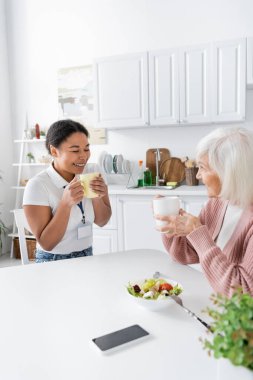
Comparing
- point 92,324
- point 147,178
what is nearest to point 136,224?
point 147,178

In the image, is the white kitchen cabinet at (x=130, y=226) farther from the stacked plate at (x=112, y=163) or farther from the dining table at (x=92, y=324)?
the dining table at (x=92, y=324)

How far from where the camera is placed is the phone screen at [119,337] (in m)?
0.87

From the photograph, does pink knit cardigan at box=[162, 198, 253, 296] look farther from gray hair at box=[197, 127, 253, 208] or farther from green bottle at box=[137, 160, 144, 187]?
green bottle at box=[137, 160, 144, 187]

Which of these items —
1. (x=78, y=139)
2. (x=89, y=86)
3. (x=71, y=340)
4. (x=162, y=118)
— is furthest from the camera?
(x=89, y=86)

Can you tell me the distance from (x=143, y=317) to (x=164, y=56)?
2791mm

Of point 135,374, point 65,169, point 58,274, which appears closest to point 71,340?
point 135,374

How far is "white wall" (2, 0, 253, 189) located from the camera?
353 cm

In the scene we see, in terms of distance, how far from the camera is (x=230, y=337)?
523 mm

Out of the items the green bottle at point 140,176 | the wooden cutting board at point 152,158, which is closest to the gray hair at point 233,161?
the green bottle at point 140,176

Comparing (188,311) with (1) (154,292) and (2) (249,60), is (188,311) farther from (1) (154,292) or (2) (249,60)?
(2) (249,60)

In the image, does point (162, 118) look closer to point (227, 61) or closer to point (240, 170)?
point (227, 61)

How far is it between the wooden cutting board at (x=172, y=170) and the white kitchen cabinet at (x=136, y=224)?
0.58 m

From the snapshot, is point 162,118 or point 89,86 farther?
point 89,86

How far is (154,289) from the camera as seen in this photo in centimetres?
112
